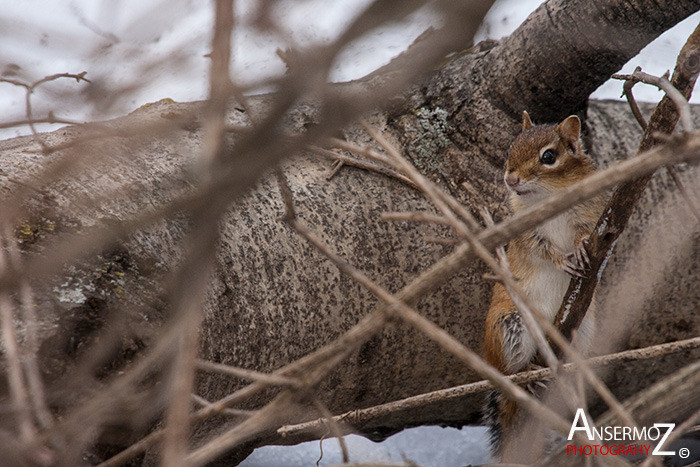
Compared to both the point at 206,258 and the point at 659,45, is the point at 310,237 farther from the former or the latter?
the point at 659,45

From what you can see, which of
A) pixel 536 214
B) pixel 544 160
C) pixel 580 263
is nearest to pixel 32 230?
pixel 536 214

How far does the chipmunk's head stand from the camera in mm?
1688

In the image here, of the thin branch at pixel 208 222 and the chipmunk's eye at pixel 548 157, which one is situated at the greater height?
the thin branch at pixel 208 222

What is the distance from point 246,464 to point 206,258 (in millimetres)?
1698

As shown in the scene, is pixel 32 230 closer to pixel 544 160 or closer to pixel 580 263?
pixel 580 263

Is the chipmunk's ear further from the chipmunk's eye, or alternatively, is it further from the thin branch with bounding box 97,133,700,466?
the thin branch with bounding box 97,133,700,466

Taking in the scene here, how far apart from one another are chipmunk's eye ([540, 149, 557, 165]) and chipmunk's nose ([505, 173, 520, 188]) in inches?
4.7

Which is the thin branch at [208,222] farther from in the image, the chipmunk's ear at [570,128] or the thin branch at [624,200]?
the chipmunk's ear at [570,128]

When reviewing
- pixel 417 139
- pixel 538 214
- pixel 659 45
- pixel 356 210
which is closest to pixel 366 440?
pixel 356 210

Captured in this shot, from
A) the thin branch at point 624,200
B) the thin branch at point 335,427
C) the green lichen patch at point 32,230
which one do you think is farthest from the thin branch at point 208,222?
the thin branch at point 624,200

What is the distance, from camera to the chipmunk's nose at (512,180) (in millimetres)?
1673

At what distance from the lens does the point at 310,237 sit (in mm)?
742

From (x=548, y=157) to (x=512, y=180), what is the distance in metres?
0.17

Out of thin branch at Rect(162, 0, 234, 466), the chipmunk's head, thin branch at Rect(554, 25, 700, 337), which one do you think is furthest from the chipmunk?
thin branch at Rect(162, 0, 234, 466)
